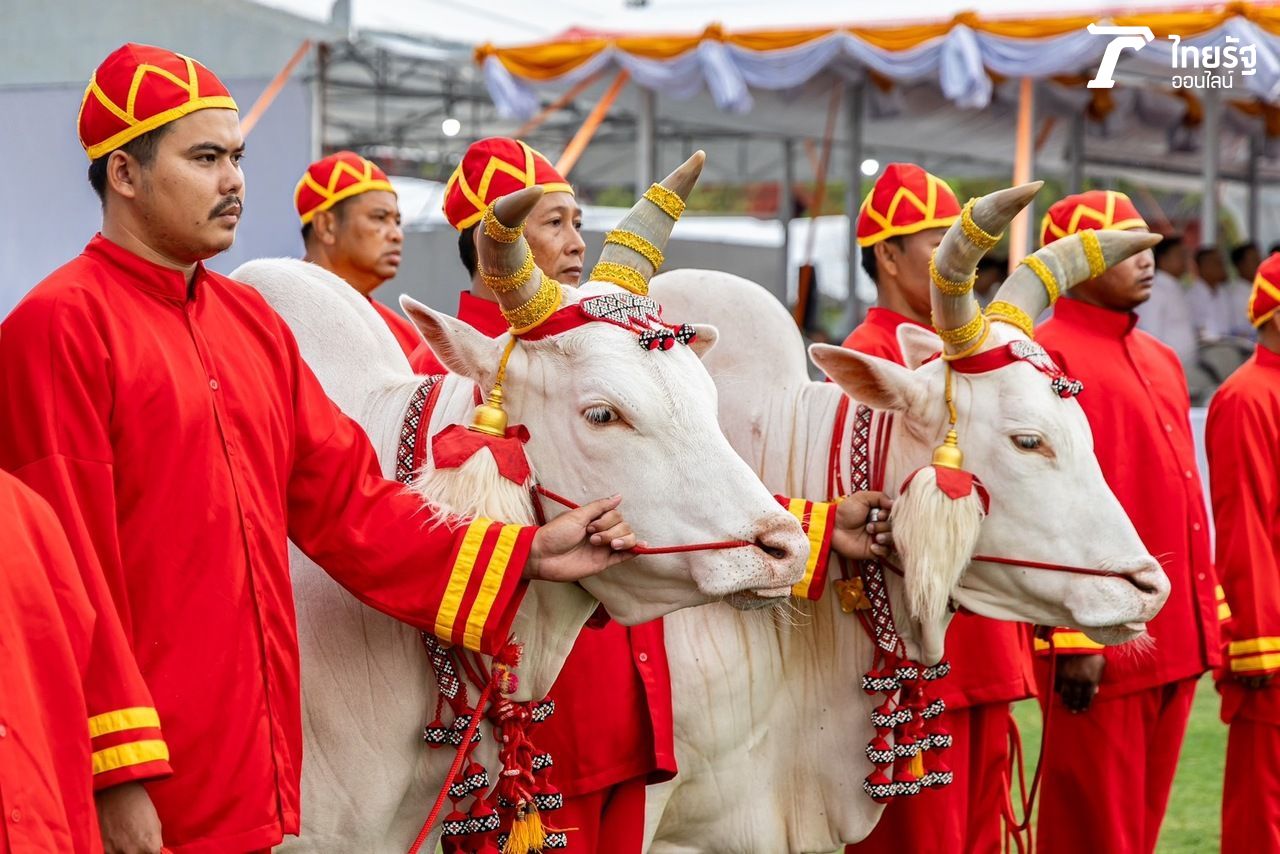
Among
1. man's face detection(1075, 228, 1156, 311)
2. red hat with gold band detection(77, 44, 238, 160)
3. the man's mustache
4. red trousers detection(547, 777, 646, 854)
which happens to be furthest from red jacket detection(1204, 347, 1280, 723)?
red hat with gold band detection(77, 44, 238, 160)

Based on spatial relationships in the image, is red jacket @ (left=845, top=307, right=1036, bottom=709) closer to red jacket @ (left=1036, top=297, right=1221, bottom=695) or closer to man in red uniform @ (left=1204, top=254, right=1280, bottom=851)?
red jacket @ (left=1036, top=297, right=1221, bottom=695)

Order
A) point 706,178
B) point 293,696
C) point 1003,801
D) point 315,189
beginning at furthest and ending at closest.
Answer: point 706,178
point 315,189
point 1003,801
point 293,696

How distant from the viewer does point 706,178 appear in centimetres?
2058

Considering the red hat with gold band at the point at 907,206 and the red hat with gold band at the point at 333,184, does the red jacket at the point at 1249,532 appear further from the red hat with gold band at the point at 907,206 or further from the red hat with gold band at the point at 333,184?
the red hat with gold band at the point at 333,184

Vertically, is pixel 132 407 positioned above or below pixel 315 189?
below

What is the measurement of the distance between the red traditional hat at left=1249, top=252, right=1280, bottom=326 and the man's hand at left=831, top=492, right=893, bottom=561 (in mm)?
2474

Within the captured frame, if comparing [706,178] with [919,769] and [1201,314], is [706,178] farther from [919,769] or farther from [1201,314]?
[919,769]

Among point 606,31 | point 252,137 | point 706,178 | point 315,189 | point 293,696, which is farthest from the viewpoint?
point 706,178

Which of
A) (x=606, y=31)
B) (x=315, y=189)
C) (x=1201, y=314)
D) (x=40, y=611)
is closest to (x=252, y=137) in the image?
(x=606, y=31)

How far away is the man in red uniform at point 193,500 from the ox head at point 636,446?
93 mm

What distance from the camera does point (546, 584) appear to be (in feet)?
10.4

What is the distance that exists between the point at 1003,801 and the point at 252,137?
27.0 feet

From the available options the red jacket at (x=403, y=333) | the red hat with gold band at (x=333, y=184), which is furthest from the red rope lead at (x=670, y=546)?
the red hat with gold band at (x=333, y=184)

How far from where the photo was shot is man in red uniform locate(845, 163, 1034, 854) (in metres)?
4.22
